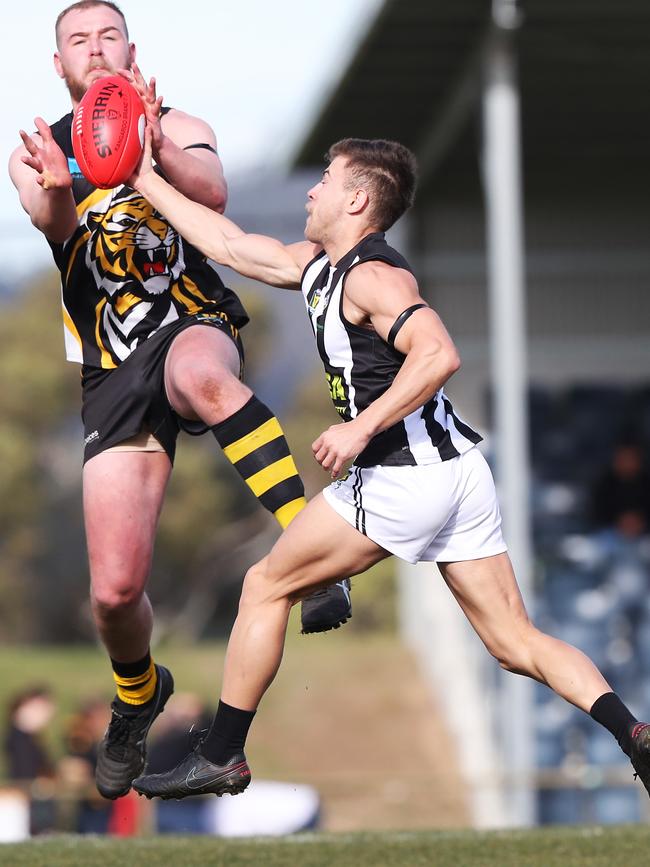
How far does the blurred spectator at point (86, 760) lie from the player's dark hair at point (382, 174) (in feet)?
20.7

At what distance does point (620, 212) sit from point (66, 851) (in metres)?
11.9

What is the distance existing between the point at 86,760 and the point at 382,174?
23.1 ft

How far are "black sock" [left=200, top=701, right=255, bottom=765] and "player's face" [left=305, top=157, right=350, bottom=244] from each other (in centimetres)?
145

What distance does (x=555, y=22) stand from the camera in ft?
37.5

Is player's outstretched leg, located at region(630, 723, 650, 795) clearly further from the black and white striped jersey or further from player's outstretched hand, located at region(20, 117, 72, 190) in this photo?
player's outstretched hand, located at region(20, 117, 72, 190)

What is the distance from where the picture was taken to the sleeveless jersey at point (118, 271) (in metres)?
5.12

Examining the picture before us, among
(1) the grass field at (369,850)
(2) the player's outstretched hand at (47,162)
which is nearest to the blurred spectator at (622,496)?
(1) the grass field at (369,850)

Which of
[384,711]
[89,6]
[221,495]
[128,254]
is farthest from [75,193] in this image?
[221,495]

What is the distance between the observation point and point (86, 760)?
10.6 metres

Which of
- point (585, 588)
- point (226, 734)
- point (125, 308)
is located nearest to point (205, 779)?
point (226, 734)

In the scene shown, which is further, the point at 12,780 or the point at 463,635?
the point at 463,635

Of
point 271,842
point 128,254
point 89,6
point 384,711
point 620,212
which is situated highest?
point 620,212

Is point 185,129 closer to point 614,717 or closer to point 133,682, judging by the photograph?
point 133,682

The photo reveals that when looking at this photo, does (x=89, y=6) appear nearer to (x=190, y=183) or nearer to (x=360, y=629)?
(x=190, y=183)
